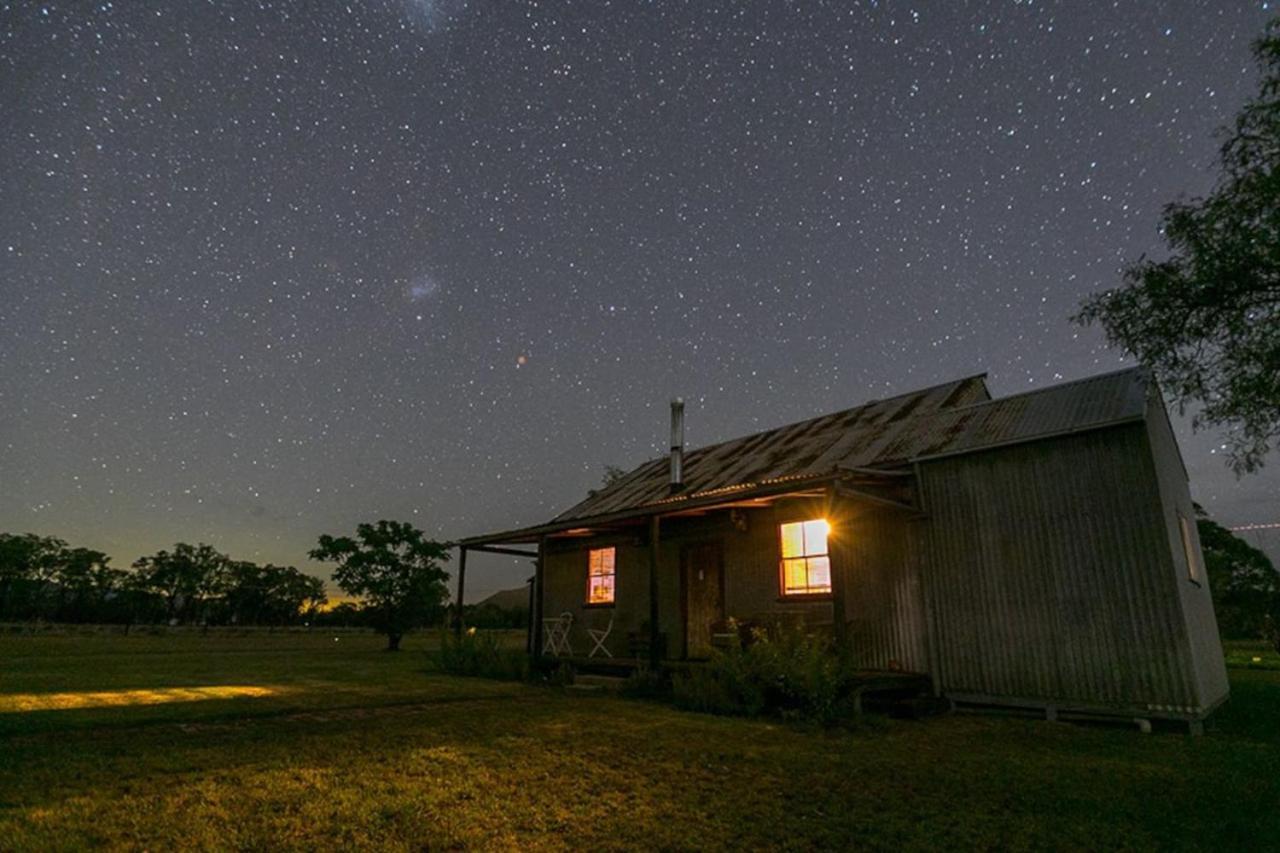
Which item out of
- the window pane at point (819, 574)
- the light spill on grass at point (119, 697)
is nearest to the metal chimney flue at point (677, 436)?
the window pane at point (819, 574)

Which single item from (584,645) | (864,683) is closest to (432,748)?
(864,683)

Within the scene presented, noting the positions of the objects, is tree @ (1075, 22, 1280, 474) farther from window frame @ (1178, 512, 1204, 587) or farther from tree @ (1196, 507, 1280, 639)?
tree @ (1196, 507, 1280, 639)

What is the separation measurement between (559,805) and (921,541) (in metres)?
7.26

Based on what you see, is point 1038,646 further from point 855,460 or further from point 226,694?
point 226,694

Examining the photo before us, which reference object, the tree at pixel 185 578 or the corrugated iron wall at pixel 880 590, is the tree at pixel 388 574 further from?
the tree at pixel 185 578

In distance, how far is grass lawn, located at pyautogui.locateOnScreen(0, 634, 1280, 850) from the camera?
3582 mm

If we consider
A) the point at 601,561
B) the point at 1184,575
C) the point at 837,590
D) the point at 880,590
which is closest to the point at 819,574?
the point at 880,590

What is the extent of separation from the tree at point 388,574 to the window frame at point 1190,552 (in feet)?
79.1

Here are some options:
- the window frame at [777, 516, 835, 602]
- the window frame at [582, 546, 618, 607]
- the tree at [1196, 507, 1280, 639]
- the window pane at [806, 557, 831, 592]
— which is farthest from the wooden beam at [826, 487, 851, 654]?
the tree at [1196, 507, 1280, 639]

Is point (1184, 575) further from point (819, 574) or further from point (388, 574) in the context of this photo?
point (388, 574)

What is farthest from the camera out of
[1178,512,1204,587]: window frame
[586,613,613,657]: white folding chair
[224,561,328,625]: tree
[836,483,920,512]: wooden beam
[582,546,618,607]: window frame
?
[224,561,328,625]: tree

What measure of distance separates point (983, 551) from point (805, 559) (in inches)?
116

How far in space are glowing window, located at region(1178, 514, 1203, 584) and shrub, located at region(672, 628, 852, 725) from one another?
5273 millimetres

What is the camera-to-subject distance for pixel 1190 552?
9531 mm
